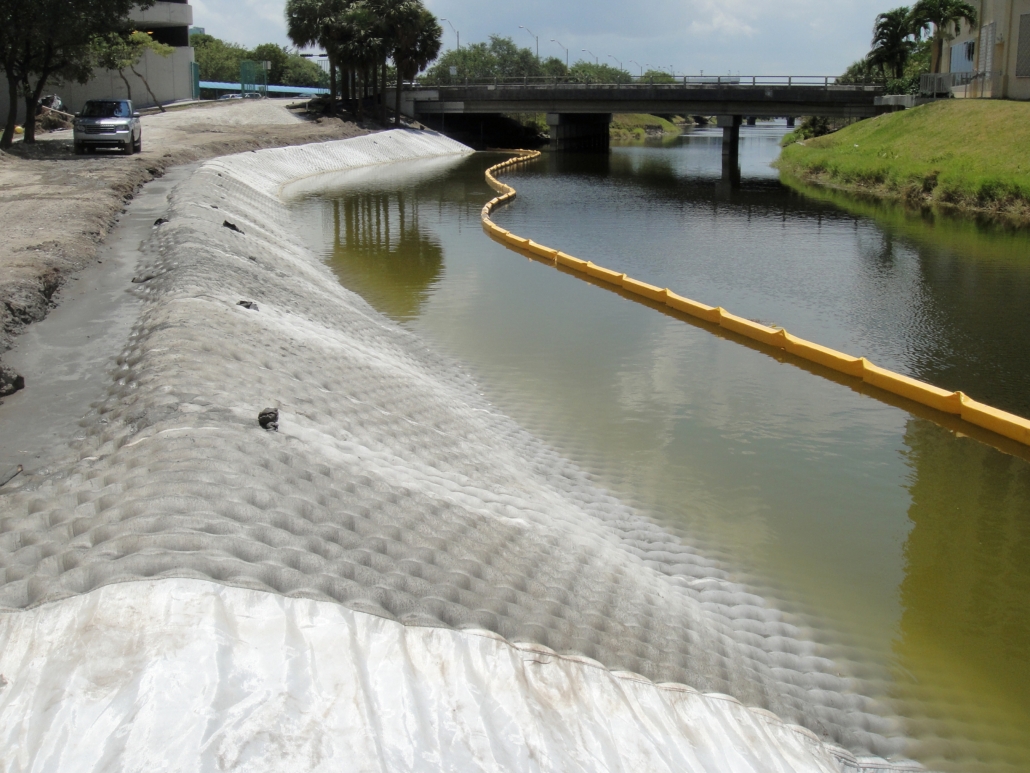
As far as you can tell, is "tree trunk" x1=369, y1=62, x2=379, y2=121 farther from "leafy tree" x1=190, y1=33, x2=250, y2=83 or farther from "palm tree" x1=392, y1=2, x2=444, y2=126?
"leafy tree" x1=190, y1=33, x2=250, y2=83

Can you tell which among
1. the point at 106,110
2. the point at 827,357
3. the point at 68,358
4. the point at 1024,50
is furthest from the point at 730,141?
the point at 68,358

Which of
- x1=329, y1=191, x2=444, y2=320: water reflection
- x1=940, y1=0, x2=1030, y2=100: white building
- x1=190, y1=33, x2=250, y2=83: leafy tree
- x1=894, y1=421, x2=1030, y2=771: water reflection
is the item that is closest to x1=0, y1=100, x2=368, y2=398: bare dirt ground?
x1=329, y1=191, x2=444, y2=320: water reflection

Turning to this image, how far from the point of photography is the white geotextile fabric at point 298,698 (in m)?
4.36

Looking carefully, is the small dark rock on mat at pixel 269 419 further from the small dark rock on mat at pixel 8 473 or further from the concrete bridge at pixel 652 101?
the concrete bridge at pixel 652 101

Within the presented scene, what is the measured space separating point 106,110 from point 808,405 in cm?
3125

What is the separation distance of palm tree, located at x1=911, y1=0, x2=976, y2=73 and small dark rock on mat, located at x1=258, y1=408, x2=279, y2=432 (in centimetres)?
5776

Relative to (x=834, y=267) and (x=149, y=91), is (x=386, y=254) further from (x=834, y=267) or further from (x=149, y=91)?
(x=149, y=91)

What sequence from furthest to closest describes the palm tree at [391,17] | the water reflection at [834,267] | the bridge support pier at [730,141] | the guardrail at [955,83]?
the palm tree at [391,17] < the bridge support pier at [730,141] < the guardrail at [955,83] < the water reflection at [834,267]

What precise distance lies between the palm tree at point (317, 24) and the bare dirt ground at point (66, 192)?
13445 mm

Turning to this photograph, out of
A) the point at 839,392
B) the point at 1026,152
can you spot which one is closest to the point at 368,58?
the point at 1026,152

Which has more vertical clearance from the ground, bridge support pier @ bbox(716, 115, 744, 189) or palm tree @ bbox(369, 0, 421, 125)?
palm tree @ bbox(369, 0, 421, 125)

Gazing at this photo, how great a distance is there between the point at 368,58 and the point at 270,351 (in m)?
59.8

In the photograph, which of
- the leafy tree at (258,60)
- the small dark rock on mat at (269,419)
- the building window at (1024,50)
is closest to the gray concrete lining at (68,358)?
the small dark rock on mat at (269,419)

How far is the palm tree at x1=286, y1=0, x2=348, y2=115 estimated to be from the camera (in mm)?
66625
